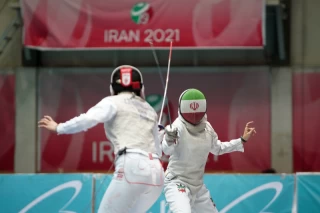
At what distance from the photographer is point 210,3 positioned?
10.0m

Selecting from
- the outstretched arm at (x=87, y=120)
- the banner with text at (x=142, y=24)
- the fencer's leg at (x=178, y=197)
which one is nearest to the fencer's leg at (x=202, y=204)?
the fencer's leg at (x=178, y=197)

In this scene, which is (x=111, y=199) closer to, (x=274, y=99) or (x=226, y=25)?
(x=226, y=25)

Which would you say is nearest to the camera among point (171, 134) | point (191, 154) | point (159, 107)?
point (171, 134)

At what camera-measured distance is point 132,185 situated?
4.67m

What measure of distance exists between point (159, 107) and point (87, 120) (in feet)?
20.9

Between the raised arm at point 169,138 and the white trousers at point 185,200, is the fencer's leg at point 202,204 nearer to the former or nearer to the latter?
the white trousers at point 185,200

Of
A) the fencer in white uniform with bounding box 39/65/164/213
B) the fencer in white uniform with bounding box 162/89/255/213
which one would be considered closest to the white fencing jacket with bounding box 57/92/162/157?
the fencer in white uniform with bounding box 39/65/164/213

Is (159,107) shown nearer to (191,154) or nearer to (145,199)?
(191,154)

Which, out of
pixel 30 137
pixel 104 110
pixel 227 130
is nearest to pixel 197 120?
pixel 104 110

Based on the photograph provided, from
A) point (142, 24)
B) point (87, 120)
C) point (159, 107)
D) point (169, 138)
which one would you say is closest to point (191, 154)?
point (169, 138)

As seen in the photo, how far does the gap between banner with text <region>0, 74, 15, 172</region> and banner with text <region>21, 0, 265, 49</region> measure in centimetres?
126

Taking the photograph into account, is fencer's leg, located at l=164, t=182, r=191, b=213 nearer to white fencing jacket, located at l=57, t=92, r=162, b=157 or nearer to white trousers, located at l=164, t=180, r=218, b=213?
white trousers, located at l=164, t=180, r=218, b=213

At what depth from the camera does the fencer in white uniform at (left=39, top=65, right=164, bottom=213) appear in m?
4.66

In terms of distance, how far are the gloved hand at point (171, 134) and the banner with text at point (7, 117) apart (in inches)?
252
